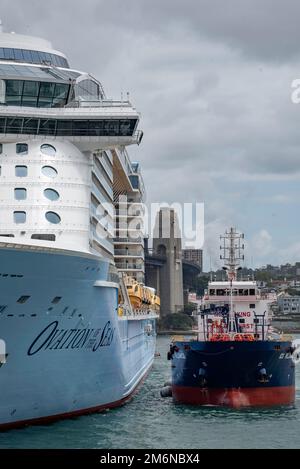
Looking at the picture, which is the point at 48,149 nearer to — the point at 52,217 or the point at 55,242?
the point at 52,217

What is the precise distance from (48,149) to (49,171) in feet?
3.18

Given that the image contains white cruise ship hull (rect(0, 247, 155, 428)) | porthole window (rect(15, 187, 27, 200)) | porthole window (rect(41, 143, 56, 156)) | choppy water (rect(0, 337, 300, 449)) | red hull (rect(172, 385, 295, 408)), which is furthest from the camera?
red hull (rect(172, 385, 295, 408))

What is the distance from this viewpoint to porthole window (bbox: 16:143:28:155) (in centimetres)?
2858

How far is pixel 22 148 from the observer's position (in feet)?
94.0

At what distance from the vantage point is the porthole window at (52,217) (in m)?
27.9

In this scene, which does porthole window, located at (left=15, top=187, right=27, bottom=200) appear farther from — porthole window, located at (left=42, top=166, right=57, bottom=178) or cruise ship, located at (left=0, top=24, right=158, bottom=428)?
porthole window, located at (left=42, top=166, right=57, bottom=178)

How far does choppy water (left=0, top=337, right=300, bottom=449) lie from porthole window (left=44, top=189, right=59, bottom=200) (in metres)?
7.70

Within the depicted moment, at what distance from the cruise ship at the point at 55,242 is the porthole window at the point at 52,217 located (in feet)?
0.14

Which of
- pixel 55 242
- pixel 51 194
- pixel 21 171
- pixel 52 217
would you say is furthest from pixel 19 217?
pixel 55 242

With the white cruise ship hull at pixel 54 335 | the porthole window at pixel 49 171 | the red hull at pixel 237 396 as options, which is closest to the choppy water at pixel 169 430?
the red hull at pixel 237 396

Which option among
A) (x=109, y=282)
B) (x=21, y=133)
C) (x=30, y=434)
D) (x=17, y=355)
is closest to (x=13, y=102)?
(x=21, y=133)

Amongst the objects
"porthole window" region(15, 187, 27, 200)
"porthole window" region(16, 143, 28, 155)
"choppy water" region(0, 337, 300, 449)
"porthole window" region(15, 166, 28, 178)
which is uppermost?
"porthole window" region(16, 143, 28, 155)

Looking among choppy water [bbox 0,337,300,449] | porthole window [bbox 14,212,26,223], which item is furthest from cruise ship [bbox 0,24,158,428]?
choppy water [bbox 0,337,300,449]

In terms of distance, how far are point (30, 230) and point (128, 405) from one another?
31.7 feet
